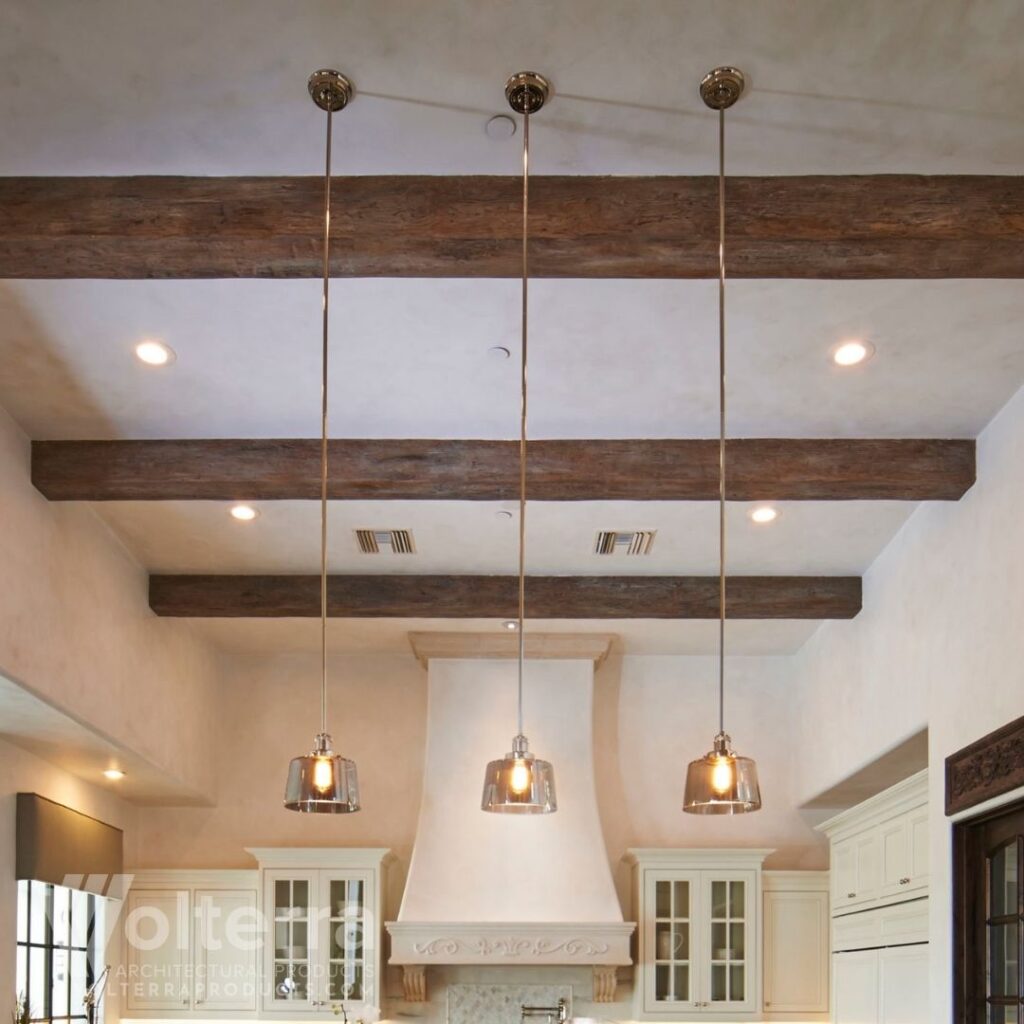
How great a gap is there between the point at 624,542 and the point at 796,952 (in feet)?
10.7

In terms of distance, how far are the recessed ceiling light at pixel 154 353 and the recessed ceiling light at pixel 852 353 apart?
2.18m

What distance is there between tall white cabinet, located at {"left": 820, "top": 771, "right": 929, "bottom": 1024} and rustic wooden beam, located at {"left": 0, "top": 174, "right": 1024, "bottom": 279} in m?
3.10

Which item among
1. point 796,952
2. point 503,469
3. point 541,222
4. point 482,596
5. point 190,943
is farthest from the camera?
point 190,943

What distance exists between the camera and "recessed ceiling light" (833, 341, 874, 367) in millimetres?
4502

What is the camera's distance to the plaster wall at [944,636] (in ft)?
16.3

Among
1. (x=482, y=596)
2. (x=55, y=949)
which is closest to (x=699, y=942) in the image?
(x=482, y=596)

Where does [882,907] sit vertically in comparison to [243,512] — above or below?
below

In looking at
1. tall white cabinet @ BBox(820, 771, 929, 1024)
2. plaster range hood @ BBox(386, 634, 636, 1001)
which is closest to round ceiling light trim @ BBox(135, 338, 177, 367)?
tall white cabinet @ BBox(820, 771, 929, 1024)

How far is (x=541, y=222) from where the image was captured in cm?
343

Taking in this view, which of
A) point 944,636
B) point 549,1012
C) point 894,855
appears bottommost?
point 549,1012

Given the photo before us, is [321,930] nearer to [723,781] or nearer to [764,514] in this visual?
[764,514]

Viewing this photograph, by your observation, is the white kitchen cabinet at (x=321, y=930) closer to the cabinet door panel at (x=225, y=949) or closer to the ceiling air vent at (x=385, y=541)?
the cabinet door panel at (x=225, y=949)

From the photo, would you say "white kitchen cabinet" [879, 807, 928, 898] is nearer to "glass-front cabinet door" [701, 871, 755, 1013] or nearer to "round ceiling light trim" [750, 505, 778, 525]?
"round ceiling light trim" [750, 505, 778, 525]

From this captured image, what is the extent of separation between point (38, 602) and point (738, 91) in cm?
357
